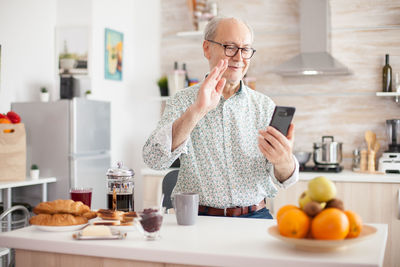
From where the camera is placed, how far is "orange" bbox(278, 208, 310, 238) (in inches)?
50.1

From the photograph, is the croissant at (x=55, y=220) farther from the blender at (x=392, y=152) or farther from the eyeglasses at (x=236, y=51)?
the blender at (x=392, y=152)

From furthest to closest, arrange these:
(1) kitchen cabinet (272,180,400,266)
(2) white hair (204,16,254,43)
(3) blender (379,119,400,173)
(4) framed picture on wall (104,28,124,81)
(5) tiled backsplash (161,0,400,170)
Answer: (4) framed picture on wall (104,28,124,81), (5) tiled backsplash (161,0,400,170), (3) blender (379,119,400,173), (1) kitchen cabinet (272,180,400,266), (2) white hair (204,16,254,43)

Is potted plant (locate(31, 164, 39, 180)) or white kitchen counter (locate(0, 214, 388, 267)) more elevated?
potted plant (locate(31, 164, 39, 180))

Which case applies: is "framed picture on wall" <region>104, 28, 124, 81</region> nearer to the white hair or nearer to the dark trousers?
the white hair

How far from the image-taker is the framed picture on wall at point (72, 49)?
437 cm

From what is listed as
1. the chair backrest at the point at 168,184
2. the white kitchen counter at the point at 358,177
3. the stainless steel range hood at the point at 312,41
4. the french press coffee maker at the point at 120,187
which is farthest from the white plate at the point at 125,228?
the stainless steel range hood at the point at 312,41

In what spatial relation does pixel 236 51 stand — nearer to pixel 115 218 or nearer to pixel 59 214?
pixel 115 218

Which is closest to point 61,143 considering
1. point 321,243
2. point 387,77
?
point 387,77

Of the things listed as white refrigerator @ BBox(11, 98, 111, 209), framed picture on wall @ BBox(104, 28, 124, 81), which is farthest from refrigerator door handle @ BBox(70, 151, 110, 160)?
framed picture on wall @ BBox(104, 28, 124, 81)

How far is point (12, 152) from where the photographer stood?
11.6ft

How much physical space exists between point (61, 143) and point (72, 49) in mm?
1001

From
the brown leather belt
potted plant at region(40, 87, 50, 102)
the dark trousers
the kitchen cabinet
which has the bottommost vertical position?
the kitchen cabinet

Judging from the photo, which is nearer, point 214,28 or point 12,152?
point 214,28

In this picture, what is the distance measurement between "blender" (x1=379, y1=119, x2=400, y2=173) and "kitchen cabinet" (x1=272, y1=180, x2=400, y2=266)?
0.84ft
